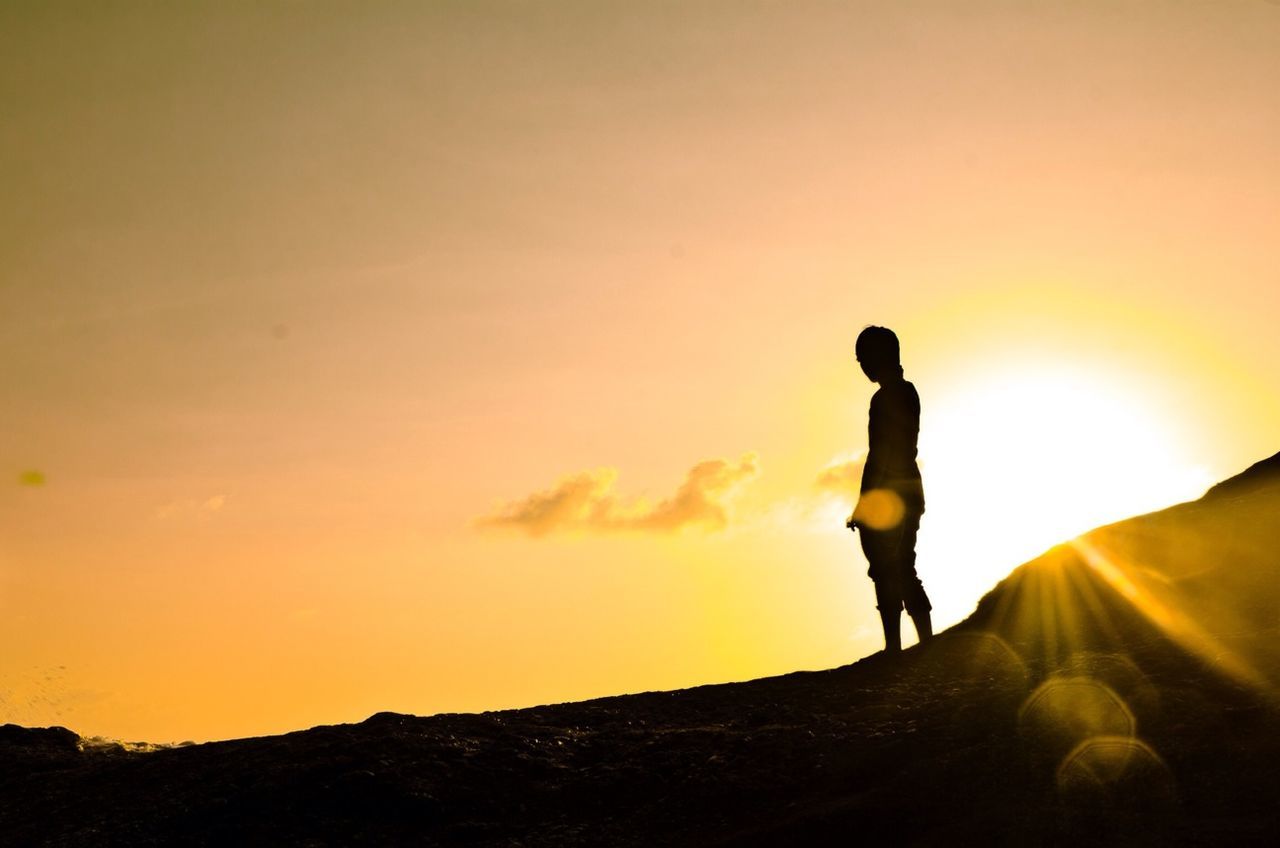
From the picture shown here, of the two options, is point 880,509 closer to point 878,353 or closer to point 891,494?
point 891,494

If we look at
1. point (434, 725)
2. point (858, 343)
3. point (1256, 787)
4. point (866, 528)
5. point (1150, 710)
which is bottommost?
point (1256, 787)

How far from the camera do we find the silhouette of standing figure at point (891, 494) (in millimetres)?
12188

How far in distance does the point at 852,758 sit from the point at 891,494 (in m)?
3.65

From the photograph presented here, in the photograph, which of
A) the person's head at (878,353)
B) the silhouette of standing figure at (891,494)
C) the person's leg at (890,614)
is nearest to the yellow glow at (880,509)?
the silhouette of standing figure at (891,494)

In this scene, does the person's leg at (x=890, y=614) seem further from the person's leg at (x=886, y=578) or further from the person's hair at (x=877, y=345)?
the person's hair at (x=877, y=345)

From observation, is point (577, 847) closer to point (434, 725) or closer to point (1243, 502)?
point (434, 725)

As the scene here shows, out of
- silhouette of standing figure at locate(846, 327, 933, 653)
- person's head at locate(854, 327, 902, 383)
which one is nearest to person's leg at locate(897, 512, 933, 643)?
silhouette of standing figure at locate(846, 327, 933, 653)

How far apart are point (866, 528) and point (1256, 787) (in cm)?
507

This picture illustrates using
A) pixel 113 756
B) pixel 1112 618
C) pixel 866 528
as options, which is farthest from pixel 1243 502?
pixel 113 756

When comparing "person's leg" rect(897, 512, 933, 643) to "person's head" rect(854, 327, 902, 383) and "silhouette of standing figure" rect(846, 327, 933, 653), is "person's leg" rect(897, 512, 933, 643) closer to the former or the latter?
"silhouette of standing figure" rect(846, 327, 933, 653)

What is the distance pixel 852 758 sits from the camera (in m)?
9.16

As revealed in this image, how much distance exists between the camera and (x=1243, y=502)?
13.8 m

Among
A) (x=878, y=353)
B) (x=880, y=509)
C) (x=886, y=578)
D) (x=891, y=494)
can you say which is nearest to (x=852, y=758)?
(x=886, y=578)

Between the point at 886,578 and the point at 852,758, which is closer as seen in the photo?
the point at 852,758
